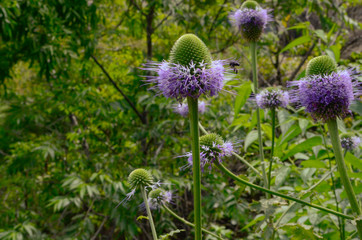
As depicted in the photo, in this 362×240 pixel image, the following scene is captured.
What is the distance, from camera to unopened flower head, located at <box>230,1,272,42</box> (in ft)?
5.68

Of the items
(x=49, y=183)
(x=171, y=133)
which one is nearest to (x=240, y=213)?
(x=171, y=133)

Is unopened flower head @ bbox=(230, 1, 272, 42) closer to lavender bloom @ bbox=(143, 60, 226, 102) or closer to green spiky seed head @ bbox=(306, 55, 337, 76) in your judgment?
green spiky seed head @ bbox=(306, 55, 337, 76)

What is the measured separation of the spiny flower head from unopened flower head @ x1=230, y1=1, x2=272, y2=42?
37 centimetres

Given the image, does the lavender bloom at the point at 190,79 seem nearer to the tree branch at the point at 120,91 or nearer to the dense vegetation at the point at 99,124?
the dense vegetation at the point at 99,124

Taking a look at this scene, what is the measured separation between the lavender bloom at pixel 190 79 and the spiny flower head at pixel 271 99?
26.2 inches

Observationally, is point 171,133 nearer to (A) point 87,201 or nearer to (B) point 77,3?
(A) point 87,201

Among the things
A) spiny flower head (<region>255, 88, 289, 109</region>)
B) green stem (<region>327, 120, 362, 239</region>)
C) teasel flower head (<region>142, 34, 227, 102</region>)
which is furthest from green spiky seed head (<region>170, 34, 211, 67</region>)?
spiny flower head (<region>255, 88, 289, 109</region>)

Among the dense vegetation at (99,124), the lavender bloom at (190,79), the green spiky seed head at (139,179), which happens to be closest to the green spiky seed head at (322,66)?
the lavender bloom at (190,79)

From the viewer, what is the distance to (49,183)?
159 inches

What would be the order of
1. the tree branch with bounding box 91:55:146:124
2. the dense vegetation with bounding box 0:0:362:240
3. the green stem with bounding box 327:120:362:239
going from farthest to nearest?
the tree branch with bounding box 91:55:146:124 → the dense vegetation with bounding box 0:0:362:240 → the green stem with bounding box 327:120:362:239

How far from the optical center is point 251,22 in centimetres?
175

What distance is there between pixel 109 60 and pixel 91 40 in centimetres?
83

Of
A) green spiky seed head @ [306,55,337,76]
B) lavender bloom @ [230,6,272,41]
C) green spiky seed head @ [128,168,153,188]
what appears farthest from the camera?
lavender bloom @ [230,6,272,41]

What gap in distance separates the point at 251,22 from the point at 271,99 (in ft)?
1.78
